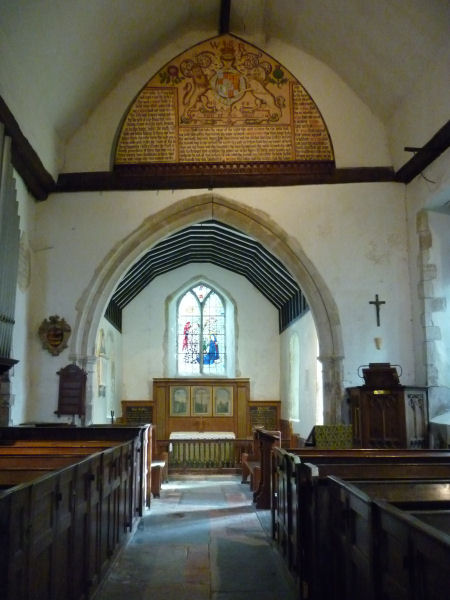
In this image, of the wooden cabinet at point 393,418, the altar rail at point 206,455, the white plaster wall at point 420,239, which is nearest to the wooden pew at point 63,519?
the wooden cabinet at point 393,418

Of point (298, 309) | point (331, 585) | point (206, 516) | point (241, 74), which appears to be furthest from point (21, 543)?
point (298, 309)

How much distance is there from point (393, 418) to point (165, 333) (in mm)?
7985

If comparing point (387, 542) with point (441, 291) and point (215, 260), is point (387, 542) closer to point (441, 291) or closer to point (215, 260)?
point (441, 291)

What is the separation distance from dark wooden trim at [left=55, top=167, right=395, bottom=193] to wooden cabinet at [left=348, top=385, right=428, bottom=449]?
2911 mm

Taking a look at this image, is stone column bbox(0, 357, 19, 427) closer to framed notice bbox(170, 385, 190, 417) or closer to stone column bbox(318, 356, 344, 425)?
stone column bbox(318, 356, 344, 425)

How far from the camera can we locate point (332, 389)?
295 inches

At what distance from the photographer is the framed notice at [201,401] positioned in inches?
527

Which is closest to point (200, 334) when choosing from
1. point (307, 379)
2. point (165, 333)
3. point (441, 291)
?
point (165, 333)

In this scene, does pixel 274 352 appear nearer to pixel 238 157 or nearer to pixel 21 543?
pixel 238 157

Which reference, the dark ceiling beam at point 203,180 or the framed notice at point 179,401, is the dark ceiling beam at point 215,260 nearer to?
the dark ceiling beam at point 203,180

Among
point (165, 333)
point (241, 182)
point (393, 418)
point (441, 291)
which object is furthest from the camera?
point (165, 333)

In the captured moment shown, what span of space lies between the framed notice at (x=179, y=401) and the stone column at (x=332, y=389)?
6.28m

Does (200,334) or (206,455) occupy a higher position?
(200,334)

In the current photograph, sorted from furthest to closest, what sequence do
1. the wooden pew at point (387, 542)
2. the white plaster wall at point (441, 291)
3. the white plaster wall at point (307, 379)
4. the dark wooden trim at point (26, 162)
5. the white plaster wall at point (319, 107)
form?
the white plaster wall at point (307, 379), the white plaster wall at point (319, 107), the white plaster wall at point (441, 291), the dark wooden trim at point (26, 162), the wooden pew at point (387, 542)
